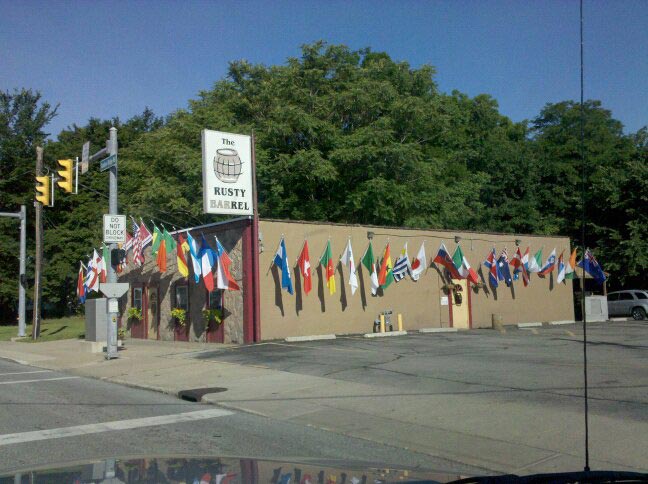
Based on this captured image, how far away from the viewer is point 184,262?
900 inches

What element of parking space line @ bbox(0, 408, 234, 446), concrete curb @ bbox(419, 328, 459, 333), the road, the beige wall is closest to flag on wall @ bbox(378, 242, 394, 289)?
the beige wall

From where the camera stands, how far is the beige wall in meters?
21.6

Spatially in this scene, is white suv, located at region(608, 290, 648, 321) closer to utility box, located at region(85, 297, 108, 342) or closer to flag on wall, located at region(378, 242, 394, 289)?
flag on wall, located at region(378, 242, 394, 289)

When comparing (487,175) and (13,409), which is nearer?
(13,409)

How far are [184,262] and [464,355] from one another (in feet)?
36.3

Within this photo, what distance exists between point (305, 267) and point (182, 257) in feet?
15.0

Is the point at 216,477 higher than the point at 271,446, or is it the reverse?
the point at 216,477

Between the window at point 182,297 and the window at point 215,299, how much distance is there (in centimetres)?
163

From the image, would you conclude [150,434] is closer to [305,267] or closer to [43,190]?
[43,190]

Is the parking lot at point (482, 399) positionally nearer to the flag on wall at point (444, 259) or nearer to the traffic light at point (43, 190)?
the traffic light at point (43, 190)

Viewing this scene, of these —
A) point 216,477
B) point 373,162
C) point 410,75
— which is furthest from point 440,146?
point 216,477

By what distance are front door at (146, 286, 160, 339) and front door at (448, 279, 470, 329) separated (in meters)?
12.0

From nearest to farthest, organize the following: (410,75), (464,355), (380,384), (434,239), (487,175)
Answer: (380,384), (464,355), (434,239), (410,75), (487,175)

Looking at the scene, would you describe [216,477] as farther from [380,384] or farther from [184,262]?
[184,262]
